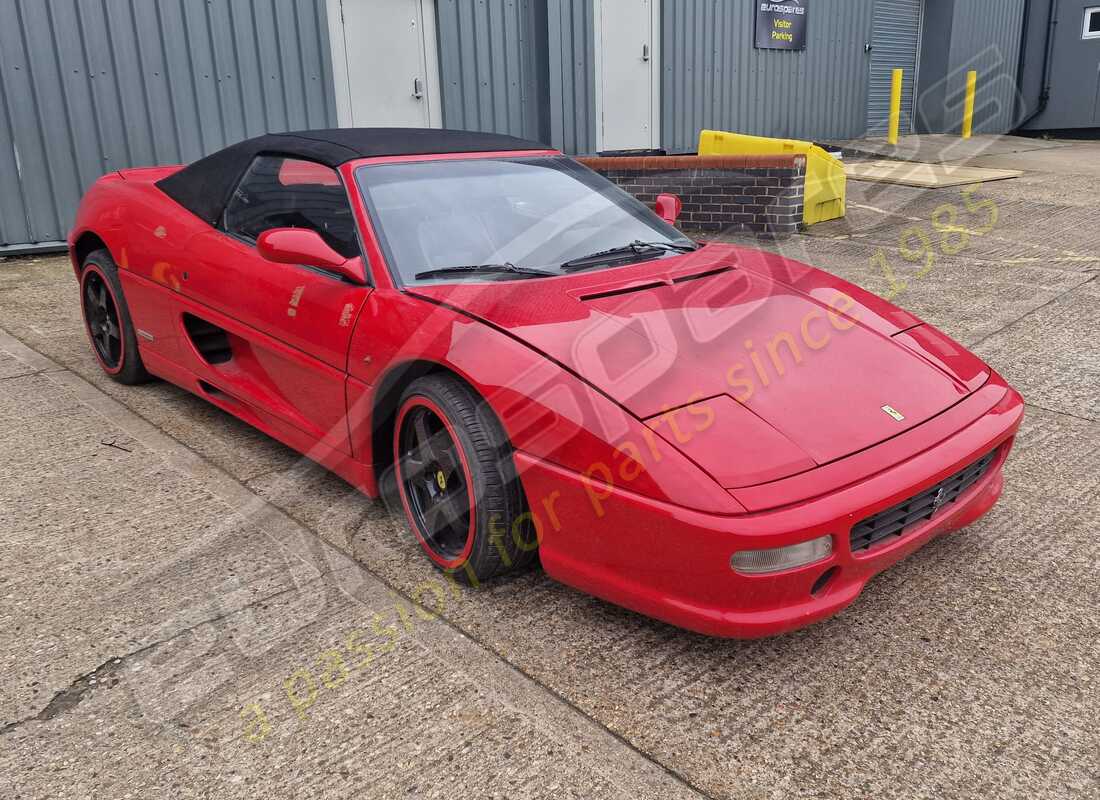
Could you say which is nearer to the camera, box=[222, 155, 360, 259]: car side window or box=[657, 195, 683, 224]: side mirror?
box=[222, 155, 360, 259]: car side window

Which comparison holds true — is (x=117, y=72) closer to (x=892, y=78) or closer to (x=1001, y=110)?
(x=892, y=78)

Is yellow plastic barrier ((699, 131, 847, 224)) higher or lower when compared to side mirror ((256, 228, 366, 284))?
lower

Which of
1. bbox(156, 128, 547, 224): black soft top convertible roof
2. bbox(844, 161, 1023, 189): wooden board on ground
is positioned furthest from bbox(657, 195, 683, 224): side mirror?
bbox(844, 161, 1023, 189): wooden board on ground

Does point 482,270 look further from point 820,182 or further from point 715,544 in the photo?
point 820,182

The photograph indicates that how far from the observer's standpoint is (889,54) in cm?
1531

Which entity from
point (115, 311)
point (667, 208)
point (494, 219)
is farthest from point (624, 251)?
point (115, 311)

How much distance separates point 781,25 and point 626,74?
3.42 meters

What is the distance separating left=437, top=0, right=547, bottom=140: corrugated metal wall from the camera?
9383 mm

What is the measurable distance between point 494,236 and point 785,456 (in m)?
1.35

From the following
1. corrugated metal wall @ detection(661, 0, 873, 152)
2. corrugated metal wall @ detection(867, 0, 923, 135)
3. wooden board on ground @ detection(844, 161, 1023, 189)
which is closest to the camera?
wooden board on ground @ detection(844, 161, 1023, 189)

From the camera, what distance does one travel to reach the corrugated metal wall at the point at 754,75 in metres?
11.7

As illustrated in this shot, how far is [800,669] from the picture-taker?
2273 millimetres

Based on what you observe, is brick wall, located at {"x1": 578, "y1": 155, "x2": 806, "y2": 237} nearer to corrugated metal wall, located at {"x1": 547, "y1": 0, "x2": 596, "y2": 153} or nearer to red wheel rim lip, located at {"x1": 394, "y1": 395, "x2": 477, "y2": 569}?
corrugated metal wall, located at {"x1": 547, "y1": 0, "x2": 596, "y2": 153}

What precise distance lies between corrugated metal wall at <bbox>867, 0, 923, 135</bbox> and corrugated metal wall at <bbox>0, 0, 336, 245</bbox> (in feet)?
33.9
